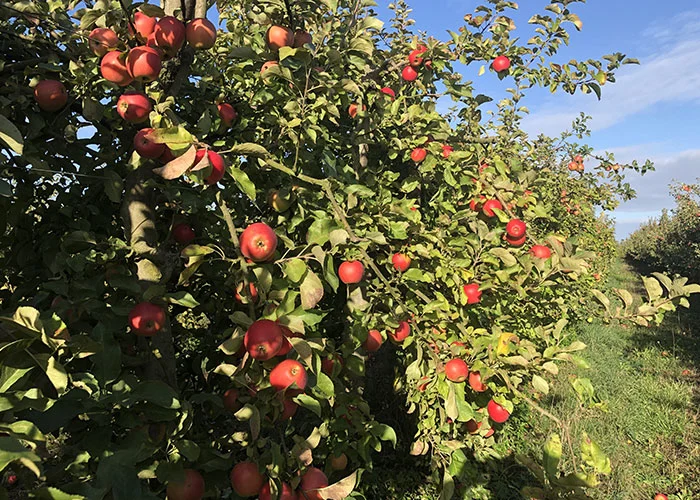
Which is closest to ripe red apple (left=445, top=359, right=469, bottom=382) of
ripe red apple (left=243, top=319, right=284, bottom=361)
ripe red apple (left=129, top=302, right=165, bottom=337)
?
ripe red apple (left=243, top=319, right=284, bottom=361)

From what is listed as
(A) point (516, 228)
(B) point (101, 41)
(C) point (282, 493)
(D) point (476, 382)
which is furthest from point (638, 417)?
(B) point (101, 41)

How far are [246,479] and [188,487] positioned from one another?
177 mm

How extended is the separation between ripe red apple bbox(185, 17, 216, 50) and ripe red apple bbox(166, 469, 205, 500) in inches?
57.4

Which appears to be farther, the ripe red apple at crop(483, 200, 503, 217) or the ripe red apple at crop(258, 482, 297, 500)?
the ripe red apple at crop(483, 200, 503, 217)

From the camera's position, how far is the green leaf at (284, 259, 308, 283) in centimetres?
143

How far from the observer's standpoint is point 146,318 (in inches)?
59.6

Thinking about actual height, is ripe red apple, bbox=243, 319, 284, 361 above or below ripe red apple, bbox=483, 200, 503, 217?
below

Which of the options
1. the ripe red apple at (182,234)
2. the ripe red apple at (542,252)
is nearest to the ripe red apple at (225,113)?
the ripe red apple at (182,234)

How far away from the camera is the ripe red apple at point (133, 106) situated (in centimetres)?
151

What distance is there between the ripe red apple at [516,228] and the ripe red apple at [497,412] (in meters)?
0.99

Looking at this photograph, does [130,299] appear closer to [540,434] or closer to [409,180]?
[409,180]

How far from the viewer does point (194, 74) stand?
88.7 inches

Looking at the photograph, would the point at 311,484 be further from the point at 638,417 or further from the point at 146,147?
the point at 638,417

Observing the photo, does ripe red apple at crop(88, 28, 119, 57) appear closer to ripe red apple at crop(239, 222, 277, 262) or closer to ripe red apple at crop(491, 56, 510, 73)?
ripe red apple at crop(239, 222, 277, 262)
